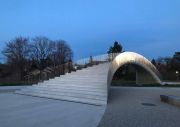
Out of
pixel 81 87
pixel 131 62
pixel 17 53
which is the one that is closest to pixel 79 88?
pixel 81 87

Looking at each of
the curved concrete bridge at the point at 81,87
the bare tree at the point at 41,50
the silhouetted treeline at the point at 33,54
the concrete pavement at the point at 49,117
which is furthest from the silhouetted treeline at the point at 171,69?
the concrete pavement at the point at 49,117

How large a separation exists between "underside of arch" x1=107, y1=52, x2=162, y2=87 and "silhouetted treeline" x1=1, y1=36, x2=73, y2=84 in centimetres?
1716

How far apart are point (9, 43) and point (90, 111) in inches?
1532

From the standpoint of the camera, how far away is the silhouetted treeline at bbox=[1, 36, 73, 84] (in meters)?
42.8

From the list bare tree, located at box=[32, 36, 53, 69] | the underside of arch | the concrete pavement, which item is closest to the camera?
the concrete pavement

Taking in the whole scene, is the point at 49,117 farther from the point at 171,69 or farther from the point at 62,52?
the point at 171,69

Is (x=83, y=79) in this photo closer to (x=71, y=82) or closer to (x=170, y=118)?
(x=71, y=82)

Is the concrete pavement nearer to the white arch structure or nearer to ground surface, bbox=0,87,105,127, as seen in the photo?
ground surface, bbox=0,87,105,127

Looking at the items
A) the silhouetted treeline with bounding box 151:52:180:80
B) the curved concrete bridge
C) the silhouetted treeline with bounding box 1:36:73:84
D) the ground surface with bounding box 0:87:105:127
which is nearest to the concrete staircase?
the curved concrete bridge

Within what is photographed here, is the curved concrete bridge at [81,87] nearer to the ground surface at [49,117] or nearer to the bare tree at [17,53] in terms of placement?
the ground surface at [49,117]

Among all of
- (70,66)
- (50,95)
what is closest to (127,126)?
(50,95)

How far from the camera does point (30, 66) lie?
44.5 m

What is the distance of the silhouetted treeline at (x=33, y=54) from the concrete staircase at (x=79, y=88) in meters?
24.7

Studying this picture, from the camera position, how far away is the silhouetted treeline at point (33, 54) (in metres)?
42.8
